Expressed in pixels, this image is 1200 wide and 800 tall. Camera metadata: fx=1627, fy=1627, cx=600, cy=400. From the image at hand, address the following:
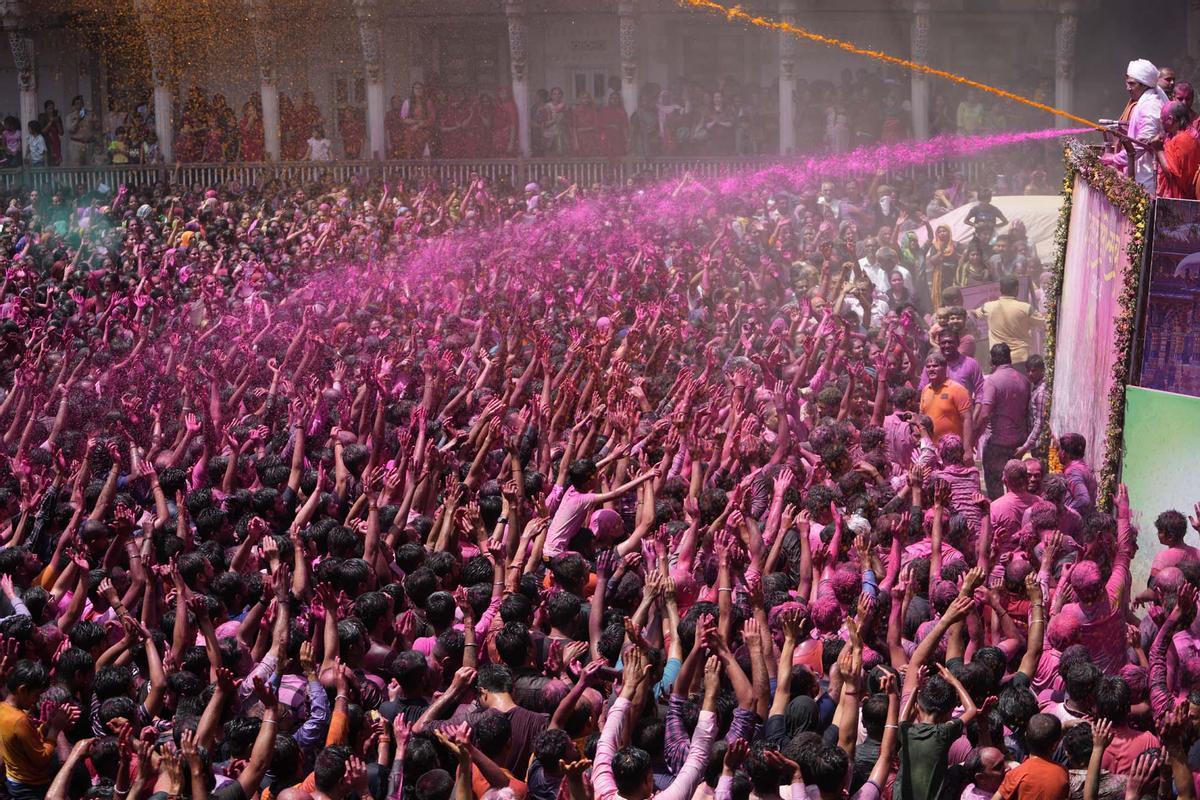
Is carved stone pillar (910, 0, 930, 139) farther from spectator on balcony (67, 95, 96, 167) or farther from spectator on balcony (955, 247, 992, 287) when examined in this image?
spectator on balcony (67, 95, 96, 167)

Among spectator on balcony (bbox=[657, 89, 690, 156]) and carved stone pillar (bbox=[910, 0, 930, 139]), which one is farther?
spectator on balcony (bbox=[657, 89, 690, 156])

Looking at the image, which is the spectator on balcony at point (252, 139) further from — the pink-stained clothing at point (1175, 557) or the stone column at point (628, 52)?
the pink-stained clothing at point (1175, 557)

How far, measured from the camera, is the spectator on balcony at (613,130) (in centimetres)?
2634

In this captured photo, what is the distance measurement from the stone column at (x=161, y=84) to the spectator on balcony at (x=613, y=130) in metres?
7.48

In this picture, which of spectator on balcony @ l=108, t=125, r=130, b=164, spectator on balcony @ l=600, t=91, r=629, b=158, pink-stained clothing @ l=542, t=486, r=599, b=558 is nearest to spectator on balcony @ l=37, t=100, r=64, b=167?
spectator on balcony @ l=108, t=125, r=130, b=164

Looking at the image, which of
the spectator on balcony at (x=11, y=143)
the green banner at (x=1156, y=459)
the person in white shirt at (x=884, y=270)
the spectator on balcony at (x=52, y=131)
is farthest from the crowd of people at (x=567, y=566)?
the spectator on balcony at (x=11, y=143)

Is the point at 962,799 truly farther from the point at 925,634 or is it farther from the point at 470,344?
the point at 470,344

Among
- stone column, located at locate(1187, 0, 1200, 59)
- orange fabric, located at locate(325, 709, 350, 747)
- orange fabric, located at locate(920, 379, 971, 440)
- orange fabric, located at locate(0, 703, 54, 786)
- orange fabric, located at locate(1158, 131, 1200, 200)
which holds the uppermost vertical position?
stone column, located at locate(1187, 0, 1200, 59)

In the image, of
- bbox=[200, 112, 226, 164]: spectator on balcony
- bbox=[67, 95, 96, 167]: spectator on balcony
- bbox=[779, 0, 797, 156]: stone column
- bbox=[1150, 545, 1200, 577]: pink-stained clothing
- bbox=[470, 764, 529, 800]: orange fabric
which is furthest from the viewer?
bbox=[67, 95, 96, 167]: spectator on balcony

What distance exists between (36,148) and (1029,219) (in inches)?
693

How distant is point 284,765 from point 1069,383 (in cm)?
682

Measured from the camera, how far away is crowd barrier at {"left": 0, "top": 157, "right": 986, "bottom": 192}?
82.7 ft

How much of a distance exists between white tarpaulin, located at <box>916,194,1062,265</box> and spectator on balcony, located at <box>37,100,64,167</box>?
16.4m

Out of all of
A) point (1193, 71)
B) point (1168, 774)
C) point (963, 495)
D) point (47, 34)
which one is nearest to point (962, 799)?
point (1168, 774)
